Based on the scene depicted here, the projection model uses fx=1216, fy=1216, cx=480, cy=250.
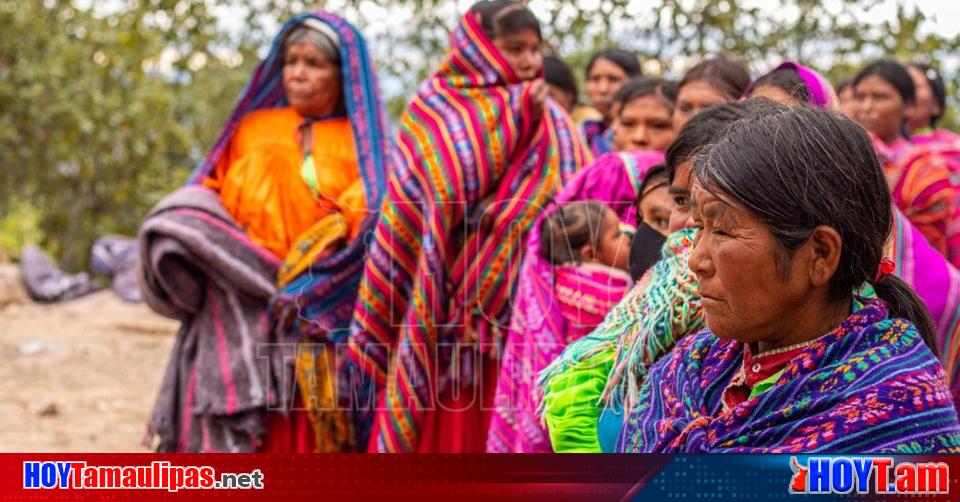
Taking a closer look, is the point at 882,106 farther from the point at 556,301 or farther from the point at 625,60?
the point at 556,301

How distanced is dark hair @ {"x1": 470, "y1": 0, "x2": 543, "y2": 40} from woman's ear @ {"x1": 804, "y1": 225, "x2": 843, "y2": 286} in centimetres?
307

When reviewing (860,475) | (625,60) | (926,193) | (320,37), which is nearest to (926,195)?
(926,193)

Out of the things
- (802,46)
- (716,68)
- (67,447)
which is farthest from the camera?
(802,46)

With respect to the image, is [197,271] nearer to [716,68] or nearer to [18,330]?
[716,68]

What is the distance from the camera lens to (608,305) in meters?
3.66

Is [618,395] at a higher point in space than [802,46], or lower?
lower

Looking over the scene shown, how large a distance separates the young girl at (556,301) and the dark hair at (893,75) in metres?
2.50

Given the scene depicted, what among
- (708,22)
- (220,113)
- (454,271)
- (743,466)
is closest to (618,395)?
(743,466)

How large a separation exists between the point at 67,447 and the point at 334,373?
228 cm

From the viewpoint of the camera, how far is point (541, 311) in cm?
380

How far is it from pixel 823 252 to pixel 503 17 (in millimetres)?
3091

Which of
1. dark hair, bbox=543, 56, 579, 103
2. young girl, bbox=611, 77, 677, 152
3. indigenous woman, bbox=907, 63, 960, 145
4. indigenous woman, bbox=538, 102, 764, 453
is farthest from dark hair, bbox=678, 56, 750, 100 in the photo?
indigenous woman, bbox=907, 63, 960, 145

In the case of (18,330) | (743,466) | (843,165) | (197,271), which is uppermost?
(843,165)

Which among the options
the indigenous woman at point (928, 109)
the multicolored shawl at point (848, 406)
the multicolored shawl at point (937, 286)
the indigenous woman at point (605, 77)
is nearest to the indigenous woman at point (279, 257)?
the indigenous woman at point (605, 77)
